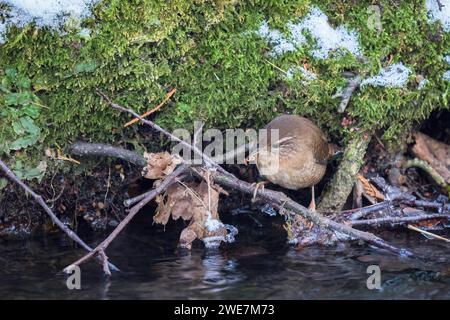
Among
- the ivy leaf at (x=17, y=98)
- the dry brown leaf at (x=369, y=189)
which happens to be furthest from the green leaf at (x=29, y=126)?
the dry brown leaf at (x=369, y=189)

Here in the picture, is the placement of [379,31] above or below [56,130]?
above

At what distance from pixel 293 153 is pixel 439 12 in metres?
1.77

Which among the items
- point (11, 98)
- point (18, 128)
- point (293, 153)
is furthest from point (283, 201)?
point (11, 98)

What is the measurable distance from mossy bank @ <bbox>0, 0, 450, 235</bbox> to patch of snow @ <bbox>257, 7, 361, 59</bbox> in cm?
4

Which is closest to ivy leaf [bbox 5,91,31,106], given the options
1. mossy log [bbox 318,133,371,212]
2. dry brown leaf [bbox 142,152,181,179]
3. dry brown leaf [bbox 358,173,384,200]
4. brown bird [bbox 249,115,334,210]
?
dry brown leaf [bbox 142,152,181,179]

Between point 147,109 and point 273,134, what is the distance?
3.68 feet

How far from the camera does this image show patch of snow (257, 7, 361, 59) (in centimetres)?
577

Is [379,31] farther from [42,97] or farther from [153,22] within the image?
[42,97]

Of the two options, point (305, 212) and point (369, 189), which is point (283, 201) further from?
point (369, 189)

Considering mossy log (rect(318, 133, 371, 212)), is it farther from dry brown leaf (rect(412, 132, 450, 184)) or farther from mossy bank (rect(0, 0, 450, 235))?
dry brown leaf (rect(412, 132, 450, 184))

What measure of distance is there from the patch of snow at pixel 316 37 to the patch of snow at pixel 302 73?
15cm

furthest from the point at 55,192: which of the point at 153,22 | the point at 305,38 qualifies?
the point at 305,38

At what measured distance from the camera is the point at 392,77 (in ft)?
19.4
